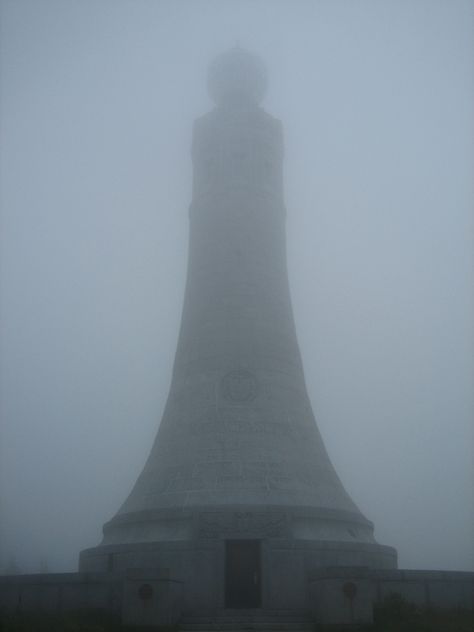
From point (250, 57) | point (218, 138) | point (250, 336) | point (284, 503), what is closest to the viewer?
point (284, 503)

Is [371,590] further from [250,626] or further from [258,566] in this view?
[258,566]

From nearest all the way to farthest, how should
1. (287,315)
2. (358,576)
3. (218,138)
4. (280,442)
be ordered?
1. (358,576)
2. (280,442)
3. (287,315)
4. (218,138)

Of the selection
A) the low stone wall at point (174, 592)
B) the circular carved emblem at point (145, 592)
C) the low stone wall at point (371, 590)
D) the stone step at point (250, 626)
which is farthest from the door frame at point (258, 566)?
the circular carved emblem at point (145, 592)

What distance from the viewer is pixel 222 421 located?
896 inches

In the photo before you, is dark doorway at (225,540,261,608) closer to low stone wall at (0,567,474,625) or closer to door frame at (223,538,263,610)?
door frame at (223,538,263,610)

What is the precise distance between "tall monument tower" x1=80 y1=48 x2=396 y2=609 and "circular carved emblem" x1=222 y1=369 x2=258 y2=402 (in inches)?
1.8

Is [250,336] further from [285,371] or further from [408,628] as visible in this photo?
[408,628]

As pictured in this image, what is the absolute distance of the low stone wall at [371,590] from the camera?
53.3 feet

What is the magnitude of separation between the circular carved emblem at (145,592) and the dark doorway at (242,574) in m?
2.48

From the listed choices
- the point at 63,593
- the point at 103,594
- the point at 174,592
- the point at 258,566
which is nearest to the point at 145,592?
the point at 174,592

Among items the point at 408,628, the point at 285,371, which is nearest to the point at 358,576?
the point at 408,628

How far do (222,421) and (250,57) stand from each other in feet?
57.3

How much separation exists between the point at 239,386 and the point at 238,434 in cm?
181

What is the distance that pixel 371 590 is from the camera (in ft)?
53.9
